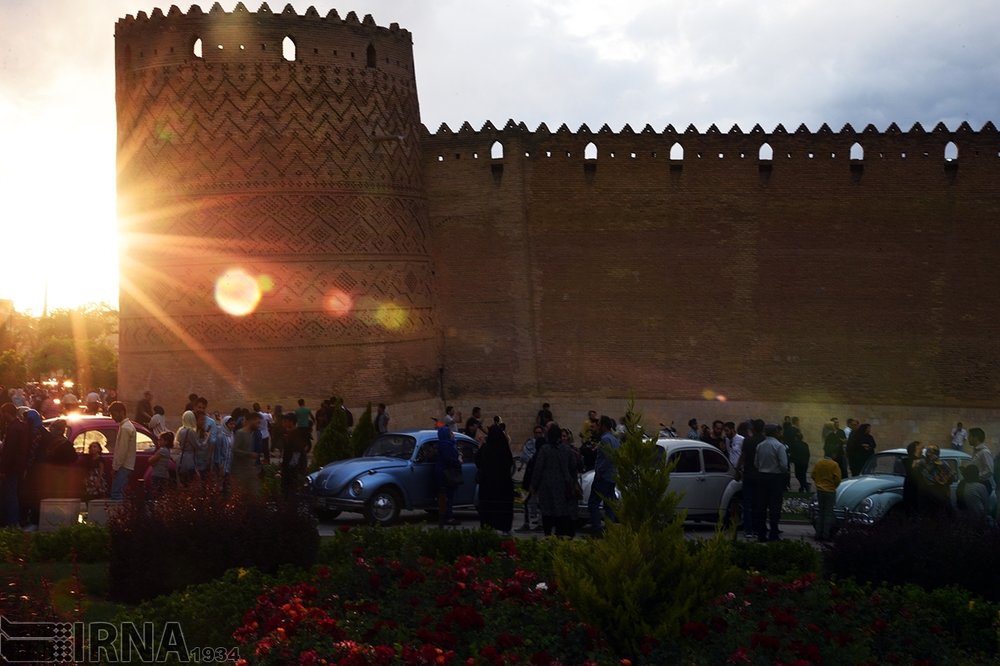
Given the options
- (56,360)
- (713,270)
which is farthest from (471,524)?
(56,360)

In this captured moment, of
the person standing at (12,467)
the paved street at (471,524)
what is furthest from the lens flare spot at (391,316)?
the person standing at (12,467)

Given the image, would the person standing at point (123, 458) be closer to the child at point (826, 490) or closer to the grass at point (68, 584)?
the grass at point (68, 584)

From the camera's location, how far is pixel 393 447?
15.2 metres

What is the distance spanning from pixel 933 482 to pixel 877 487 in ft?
6.03

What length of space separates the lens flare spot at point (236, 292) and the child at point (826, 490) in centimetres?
1130

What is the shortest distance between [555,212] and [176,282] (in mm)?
7182

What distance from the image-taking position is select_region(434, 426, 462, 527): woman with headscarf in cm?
1444

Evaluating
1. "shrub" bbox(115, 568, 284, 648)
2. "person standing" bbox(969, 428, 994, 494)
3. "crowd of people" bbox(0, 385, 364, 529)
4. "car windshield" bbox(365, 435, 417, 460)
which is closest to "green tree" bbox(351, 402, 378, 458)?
"car windshield" bbox(365, 435, 417, 460)

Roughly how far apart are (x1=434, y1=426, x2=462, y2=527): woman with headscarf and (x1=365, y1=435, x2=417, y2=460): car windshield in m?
0.48

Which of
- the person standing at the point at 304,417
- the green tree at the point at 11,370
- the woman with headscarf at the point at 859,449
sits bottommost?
the woman with headscarf at the point at 859,449

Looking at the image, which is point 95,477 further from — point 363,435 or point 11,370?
point 11,370

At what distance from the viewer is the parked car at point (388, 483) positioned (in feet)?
46.8

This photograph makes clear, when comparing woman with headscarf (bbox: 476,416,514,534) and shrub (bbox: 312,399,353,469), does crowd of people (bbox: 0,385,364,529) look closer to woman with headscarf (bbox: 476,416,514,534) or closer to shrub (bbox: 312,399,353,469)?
woman with headscarf (bbox: 476,416,514,534)

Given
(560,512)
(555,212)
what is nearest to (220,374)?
(555,212)
